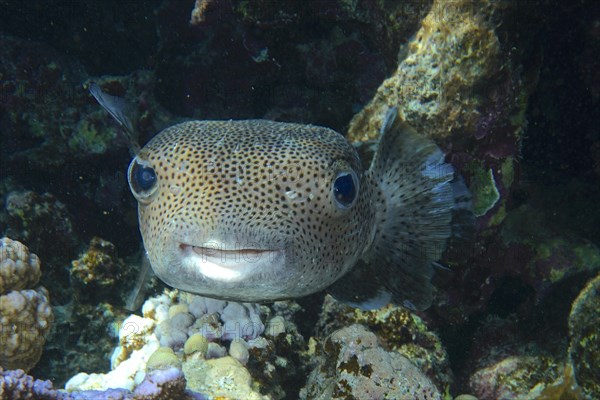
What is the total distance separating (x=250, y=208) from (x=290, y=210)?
0.84ft

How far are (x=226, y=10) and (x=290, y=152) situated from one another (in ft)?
13.0

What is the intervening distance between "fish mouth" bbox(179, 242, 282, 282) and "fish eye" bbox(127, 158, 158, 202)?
28.6 inches

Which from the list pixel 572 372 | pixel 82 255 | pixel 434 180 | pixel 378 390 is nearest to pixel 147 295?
pixel 82 255

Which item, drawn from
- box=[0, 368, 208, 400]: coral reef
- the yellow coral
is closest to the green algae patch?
the yellow coral

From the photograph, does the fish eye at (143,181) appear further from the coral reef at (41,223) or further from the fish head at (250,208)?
the coral reef at (41,223)

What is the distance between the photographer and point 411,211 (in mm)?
3551

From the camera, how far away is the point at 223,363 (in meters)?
3.38

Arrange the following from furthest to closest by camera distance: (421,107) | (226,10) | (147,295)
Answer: (226,10), (147,295), (421,107)

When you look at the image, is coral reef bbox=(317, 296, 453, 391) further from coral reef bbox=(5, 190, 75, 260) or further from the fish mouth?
coral reef bbox=(5, 190, 75, 260)

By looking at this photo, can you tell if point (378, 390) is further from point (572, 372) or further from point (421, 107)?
point (421, 107)

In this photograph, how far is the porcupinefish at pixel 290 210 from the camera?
2328 mm

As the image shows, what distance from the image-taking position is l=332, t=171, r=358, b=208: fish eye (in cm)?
283

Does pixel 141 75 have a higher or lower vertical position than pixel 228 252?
higher

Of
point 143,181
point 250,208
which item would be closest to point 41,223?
point 143,181
